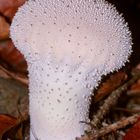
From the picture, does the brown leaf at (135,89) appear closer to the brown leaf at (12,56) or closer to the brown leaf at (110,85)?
the brown leaf at (110,85)

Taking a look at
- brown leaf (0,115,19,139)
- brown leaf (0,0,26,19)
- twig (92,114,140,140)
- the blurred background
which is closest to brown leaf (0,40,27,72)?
the blurred background

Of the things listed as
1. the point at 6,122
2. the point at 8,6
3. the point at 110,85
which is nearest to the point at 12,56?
the point at 8,6

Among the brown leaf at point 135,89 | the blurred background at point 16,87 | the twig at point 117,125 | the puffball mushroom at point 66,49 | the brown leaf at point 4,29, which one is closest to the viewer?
the puffball mushroom at point 66,49

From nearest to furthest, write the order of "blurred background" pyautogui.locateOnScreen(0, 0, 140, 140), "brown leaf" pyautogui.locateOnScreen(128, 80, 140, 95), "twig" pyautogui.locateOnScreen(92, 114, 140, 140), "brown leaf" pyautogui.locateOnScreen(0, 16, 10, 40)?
"twig" pyautogui.locateOnScreen(92, 114, 140, 140) → "blurred background" pyautogui.locateOnScreen(0, 0, 140, 140) → "brown leaf" pyautogui.locateOnScreen(0, 16, 10, 40) → "brown leaf" pyautogui.locateOnScreen(128, 80, 140, 95)

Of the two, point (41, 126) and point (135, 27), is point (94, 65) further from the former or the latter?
point (135, 27)

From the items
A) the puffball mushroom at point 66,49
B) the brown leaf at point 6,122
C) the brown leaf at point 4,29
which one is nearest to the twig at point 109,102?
the puffball mushroom at point 66,49

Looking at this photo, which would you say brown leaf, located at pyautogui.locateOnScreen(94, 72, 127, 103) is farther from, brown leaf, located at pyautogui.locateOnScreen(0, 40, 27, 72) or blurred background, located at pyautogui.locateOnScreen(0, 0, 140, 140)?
brown leaf, located at pyautogui.locateOnScreen(0, 40, 27, 72)
